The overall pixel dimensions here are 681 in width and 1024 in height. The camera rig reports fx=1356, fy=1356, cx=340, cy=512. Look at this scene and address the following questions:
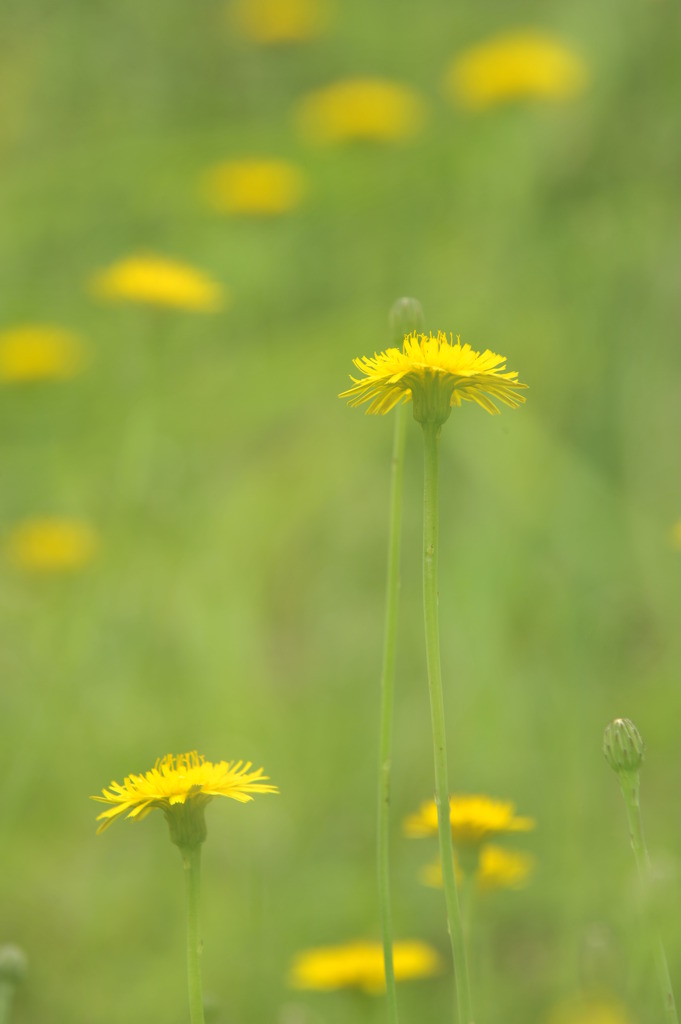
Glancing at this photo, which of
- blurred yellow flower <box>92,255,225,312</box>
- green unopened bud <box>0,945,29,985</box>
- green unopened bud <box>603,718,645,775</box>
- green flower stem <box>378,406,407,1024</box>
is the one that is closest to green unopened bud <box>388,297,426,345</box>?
green flower stem <box>378,406,407,1024</box>

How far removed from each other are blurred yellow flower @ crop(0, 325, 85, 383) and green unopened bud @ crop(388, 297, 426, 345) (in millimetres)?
1064

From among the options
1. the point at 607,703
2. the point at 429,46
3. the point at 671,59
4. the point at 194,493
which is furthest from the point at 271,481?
the point at 429,46

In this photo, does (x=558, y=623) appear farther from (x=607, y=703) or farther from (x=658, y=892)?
(x=658, y=892)

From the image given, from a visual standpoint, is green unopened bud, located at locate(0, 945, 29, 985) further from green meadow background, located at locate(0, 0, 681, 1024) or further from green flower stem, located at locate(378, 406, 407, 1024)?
green meadow background, located at locate(0, 0, 681, 1024)

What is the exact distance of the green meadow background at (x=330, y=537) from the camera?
130 cm

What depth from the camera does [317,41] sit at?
8.96 ft

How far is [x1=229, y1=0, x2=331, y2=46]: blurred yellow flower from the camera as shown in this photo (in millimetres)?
2605

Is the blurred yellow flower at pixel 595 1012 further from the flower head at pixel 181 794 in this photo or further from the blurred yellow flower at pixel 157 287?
the blurred yellow flower at pixel 157 287

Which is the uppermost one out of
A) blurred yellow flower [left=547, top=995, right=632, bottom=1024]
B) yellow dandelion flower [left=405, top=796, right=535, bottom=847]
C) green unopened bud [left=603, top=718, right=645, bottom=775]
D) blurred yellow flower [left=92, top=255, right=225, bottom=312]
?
blurred yellow flower [left=92, top=255, right=225, bottom=312]

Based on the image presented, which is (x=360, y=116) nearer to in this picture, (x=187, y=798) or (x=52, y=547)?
(x=52, y=547)

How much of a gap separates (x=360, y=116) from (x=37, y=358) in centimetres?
67

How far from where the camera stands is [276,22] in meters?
2.60

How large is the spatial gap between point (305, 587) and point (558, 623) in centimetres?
42

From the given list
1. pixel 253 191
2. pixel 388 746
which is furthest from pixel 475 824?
pixel 253 191
